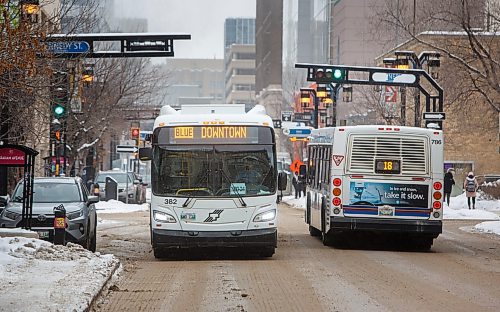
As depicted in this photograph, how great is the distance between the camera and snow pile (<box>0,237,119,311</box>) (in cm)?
1125

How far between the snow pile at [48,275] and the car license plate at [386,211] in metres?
6.79

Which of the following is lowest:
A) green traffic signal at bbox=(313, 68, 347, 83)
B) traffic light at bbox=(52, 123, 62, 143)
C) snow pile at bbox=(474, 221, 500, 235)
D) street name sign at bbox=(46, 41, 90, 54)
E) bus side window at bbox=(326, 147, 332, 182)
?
snow pile at bbox=(474, 221, 500, 235)

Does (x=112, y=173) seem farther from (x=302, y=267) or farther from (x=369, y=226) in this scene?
(x=302, y=267)

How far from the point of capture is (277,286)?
46.8ft

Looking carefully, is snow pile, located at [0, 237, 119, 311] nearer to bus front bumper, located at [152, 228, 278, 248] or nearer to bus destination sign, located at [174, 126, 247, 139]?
bus front bumper, located at [152, 228, 278, 248]

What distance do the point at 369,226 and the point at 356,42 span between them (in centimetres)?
7566

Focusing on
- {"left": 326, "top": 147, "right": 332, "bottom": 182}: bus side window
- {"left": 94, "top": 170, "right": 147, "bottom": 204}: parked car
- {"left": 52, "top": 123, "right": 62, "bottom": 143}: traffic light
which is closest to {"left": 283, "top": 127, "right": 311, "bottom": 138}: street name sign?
{"left": 94, "top": 170, "right": 147, "bottom": 204}: parked car

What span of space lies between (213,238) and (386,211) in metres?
4.52

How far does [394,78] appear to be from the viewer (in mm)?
32969

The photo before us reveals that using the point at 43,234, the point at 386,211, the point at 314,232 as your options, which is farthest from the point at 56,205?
the point at 314,232

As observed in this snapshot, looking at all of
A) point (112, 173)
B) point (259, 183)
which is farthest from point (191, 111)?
point (112, 173)

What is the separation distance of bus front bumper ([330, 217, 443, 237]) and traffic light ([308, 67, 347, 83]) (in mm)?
11462

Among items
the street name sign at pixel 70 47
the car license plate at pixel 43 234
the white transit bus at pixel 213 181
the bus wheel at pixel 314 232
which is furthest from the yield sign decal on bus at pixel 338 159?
the street name sign at pixel 70 47

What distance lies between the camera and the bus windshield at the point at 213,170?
18.8 meters
